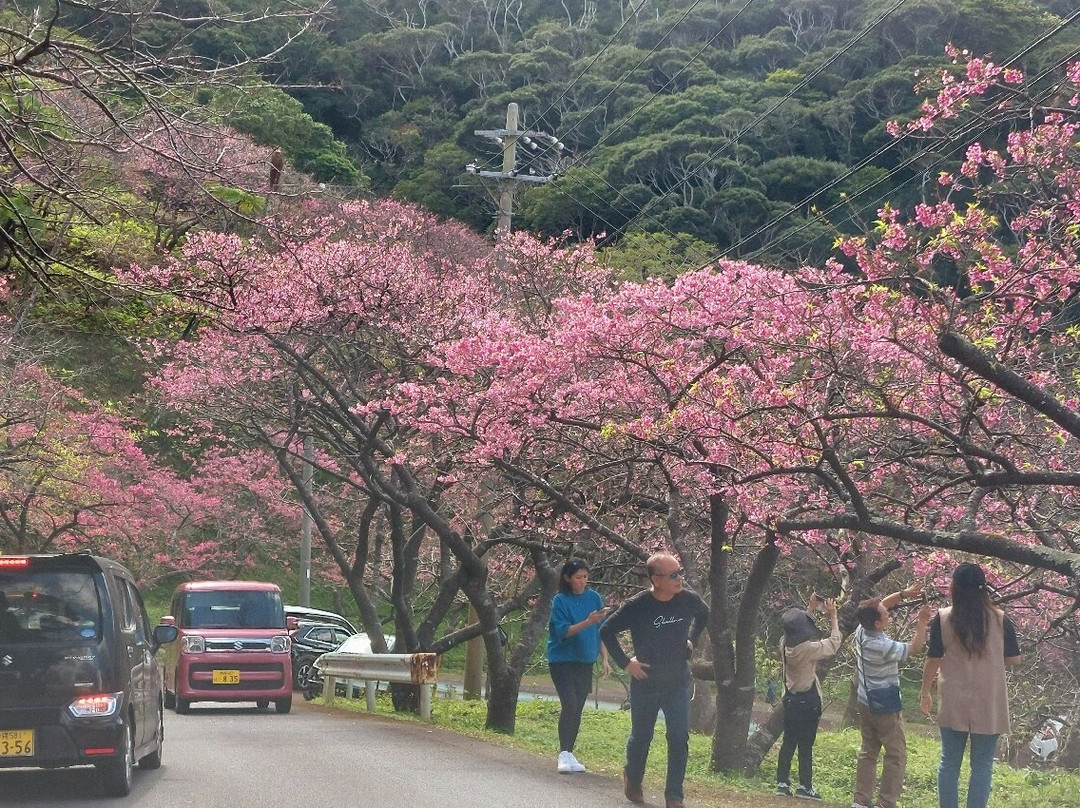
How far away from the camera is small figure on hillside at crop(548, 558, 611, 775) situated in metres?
10.9

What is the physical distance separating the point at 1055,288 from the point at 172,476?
3237cm

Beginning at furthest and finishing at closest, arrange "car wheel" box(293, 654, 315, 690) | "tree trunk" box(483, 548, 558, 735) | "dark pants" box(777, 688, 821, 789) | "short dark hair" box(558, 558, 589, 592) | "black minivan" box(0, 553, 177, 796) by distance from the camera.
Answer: "car wheel" box(293, 654, 315, 690) → "tree trunk" box(483, 548, 558, 735) → "dark pants" box(777, 688, 821, 789) → "short dark hair" box(558, 558, 589, 592) → "black minivan" box(0, 553, 177, 796)

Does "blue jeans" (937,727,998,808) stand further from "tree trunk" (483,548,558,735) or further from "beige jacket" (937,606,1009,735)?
"tree trunk" (483,548,558,735)

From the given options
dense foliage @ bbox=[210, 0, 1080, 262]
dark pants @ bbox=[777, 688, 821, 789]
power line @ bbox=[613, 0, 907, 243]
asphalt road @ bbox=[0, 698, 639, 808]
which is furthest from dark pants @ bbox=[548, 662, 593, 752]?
dense foliage @ bbox=[210, 0, 1080, 262]

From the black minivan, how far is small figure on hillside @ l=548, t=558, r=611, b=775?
336cm

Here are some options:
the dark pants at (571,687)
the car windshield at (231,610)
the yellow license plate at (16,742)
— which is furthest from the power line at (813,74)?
the yellow license plate at (16,742)

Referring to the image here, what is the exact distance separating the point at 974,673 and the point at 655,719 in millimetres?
2114

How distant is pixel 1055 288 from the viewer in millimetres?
9539

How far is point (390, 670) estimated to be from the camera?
1878 centimetres

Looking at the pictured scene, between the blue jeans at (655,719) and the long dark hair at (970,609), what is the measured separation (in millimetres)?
1838

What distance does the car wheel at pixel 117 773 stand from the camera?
932cm

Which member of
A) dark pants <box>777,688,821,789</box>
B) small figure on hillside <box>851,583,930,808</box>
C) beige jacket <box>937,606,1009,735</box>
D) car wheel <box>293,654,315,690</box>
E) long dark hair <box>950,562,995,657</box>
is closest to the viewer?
beige jacket <box>937,606,1009,735</box>

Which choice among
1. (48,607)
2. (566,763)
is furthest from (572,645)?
(48,607)

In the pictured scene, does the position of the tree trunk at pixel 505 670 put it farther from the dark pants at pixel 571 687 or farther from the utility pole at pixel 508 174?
the utility pole at pixel 508 174
